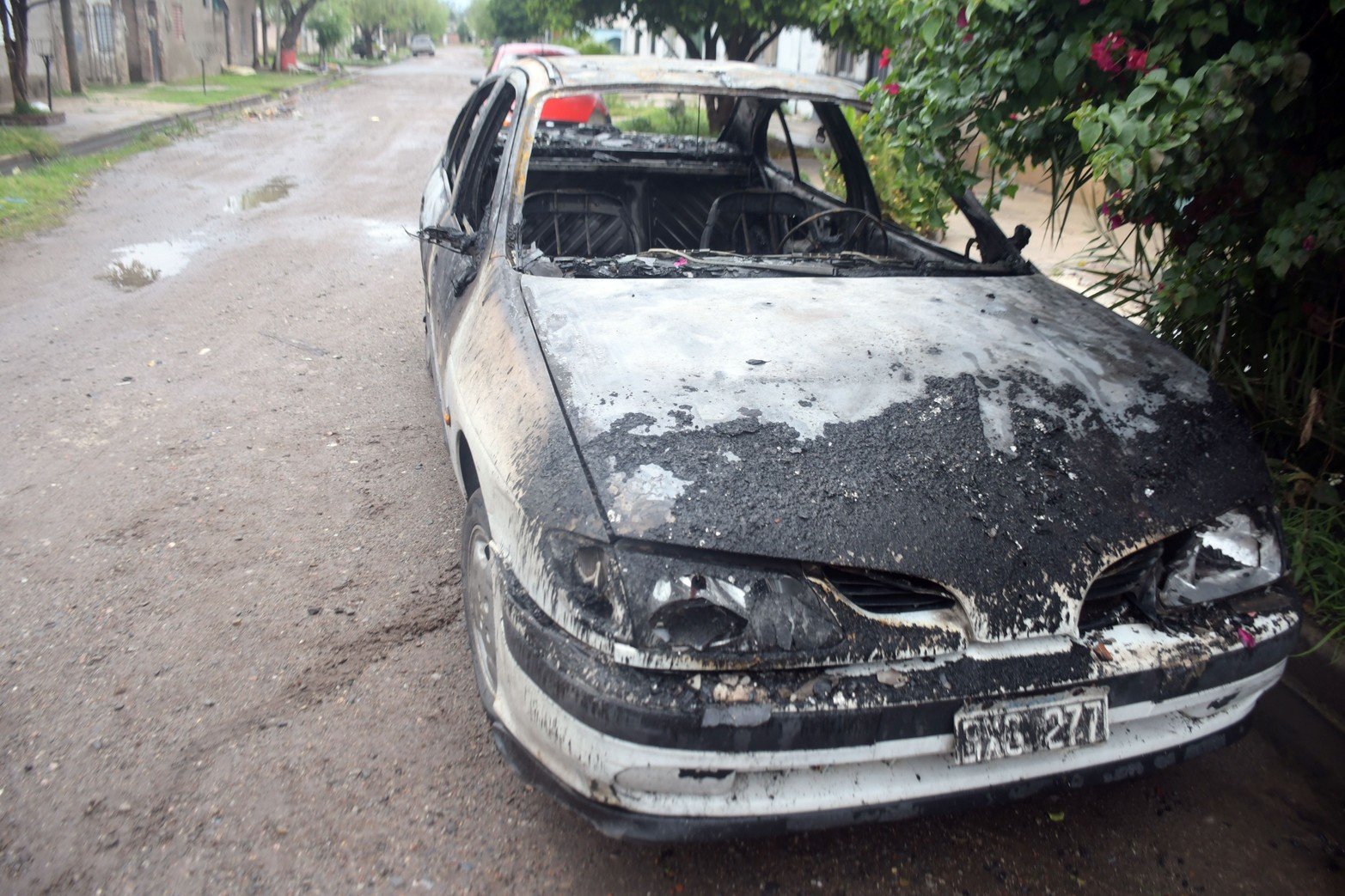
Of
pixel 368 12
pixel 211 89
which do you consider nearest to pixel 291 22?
pixel 368 12

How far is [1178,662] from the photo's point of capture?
1972mm

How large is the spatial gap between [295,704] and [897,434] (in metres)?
1.77

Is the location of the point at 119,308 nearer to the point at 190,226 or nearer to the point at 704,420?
the point at 190,226

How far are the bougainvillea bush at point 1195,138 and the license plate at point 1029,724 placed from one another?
132 cm

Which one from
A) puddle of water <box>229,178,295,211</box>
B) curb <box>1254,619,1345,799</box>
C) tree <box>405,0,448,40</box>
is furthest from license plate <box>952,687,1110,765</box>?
tree <box>405,0,448,40</box>

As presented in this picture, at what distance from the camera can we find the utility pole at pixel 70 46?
1838 cm

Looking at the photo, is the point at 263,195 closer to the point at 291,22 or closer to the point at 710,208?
the point at 710,208

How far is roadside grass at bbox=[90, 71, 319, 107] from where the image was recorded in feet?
63.8

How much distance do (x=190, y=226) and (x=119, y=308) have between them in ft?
8.47

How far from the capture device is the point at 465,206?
3.80 metres

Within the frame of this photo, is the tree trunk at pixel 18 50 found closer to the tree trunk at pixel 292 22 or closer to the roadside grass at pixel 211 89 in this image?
the roadside grass at pixel 211 89

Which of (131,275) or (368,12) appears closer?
(131,275)

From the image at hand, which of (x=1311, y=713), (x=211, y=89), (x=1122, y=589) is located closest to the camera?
(x=1122, y=589)

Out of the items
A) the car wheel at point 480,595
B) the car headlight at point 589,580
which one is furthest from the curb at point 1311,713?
the car wheel at point 480,595
